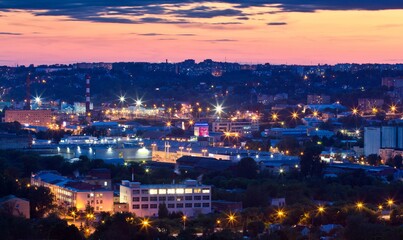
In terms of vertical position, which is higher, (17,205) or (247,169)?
(17,205)

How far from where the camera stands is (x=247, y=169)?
20.1 metres

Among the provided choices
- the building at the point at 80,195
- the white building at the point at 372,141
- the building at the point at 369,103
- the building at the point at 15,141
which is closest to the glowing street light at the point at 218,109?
the building at the point at 369,103

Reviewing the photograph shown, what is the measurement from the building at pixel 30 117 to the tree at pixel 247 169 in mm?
17124

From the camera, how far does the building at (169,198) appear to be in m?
15.6

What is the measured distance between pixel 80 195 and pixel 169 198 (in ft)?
3.83

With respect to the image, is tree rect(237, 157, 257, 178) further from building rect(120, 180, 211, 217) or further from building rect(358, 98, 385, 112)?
building rect(358, 98, 385, 112)

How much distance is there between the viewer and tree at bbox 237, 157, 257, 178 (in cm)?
1994

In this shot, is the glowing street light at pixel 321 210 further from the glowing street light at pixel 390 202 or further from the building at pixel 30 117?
the building at pixel 30 117

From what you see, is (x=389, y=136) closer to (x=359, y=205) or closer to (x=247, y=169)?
(x=247, y=169)

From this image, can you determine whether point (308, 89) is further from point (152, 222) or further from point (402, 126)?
point (152, 222)

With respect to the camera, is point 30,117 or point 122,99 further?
point 122,99

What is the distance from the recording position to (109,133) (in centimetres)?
3169

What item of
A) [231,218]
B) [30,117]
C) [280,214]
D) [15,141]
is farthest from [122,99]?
[231,218]

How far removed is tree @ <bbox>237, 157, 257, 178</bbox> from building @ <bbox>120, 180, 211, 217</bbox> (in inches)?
158
